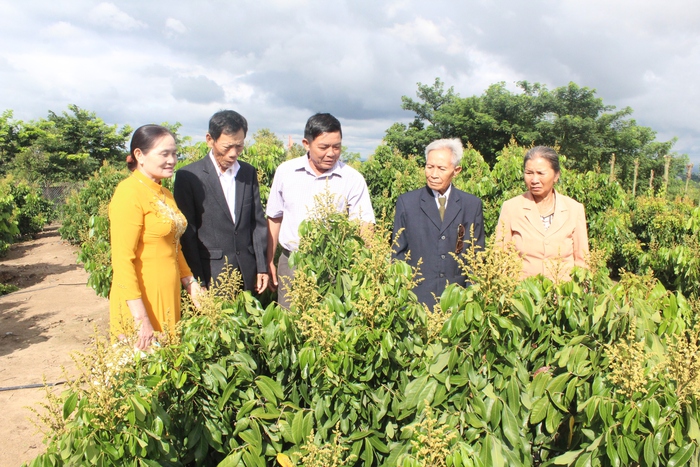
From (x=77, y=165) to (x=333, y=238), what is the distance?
2661 cm

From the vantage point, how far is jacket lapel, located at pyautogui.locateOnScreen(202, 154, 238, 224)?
9.48ft

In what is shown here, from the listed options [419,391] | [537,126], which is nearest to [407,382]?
[419,391]

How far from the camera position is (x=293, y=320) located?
1.83 m

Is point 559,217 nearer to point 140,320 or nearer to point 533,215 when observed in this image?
point 533,215

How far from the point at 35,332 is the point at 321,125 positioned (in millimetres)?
5149

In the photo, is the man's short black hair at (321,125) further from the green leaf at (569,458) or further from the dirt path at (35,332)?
the green leaf at (569,458)

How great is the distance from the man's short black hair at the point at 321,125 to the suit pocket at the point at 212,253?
2.85 feet

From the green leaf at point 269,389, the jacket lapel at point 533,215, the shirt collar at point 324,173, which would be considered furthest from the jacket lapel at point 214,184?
the jacket lapel at point 533,215

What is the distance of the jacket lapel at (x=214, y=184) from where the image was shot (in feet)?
9.48

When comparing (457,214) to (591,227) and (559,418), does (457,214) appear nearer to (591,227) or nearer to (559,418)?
(559,418)

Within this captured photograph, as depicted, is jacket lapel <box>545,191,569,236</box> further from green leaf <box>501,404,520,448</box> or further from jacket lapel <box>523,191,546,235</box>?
green leaf <box>501,404,520,448</box>

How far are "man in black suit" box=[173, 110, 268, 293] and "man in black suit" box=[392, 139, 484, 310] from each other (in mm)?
939

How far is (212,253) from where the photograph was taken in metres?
2.90

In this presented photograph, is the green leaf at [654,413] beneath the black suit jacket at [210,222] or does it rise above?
beneath
